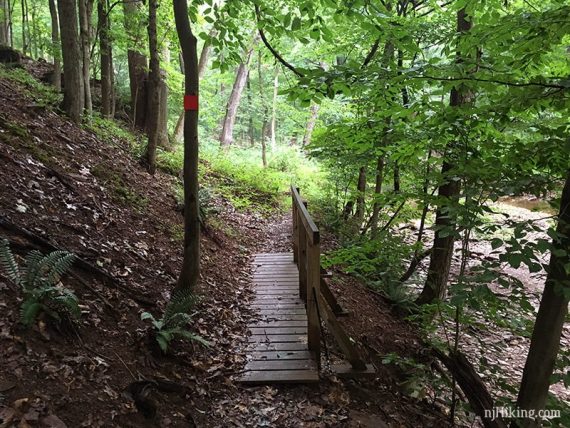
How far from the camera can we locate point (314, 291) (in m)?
4.31

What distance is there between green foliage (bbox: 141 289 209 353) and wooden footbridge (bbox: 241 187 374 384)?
786 millimetres

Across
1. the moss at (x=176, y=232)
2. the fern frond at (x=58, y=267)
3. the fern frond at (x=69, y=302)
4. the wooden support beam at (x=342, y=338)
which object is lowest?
the wooden support beam at (x=342, y=338)

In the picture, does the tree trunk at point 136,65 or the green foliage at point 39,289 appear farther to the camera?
the tree trunk at point 136,65

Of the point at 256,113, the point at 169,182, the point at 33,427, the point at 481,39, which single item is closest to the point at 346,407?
the point at 33,427

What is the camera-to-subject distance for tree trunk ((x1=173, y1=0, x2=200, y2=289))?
4441 millimetres

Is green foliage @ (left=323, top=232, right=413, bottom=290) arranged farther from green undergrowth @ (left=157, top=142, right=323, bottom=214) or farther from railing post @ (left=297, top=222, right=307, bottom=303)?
green undergrowth @ (left=157, top=142, right=323, bottom=214)

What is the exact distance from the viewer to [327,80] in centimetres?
375

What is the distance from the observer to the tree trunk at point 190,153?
4441 mm

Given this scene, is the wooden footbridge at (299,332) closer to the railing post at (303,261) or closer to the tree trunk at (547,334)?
the railing post at (303,261)

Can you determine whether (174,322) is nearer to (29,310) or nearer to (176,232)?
(29,310)

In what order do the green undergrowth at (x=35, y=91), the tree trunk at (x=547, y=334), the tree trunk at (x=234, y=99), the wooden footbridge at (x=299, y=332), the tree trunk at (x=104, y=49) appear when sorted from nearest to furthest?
Result: the tree trunk at (x=547, y=334), the wooden footbridge at (x=299, y=332), the green undergrowth at (x=35, y=91), the tree trunk at (x=104, y=49), the tree trunk at (x=234, y=99)

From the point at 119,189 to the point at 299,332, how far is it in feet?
13.0

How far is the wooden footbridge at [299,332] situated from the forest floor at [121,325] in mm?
151

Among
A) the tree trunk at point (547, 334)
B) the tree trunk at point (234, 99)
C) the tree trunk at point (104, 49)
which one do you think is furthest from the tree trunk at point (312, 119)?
the tree trunk at point (547, 334)
